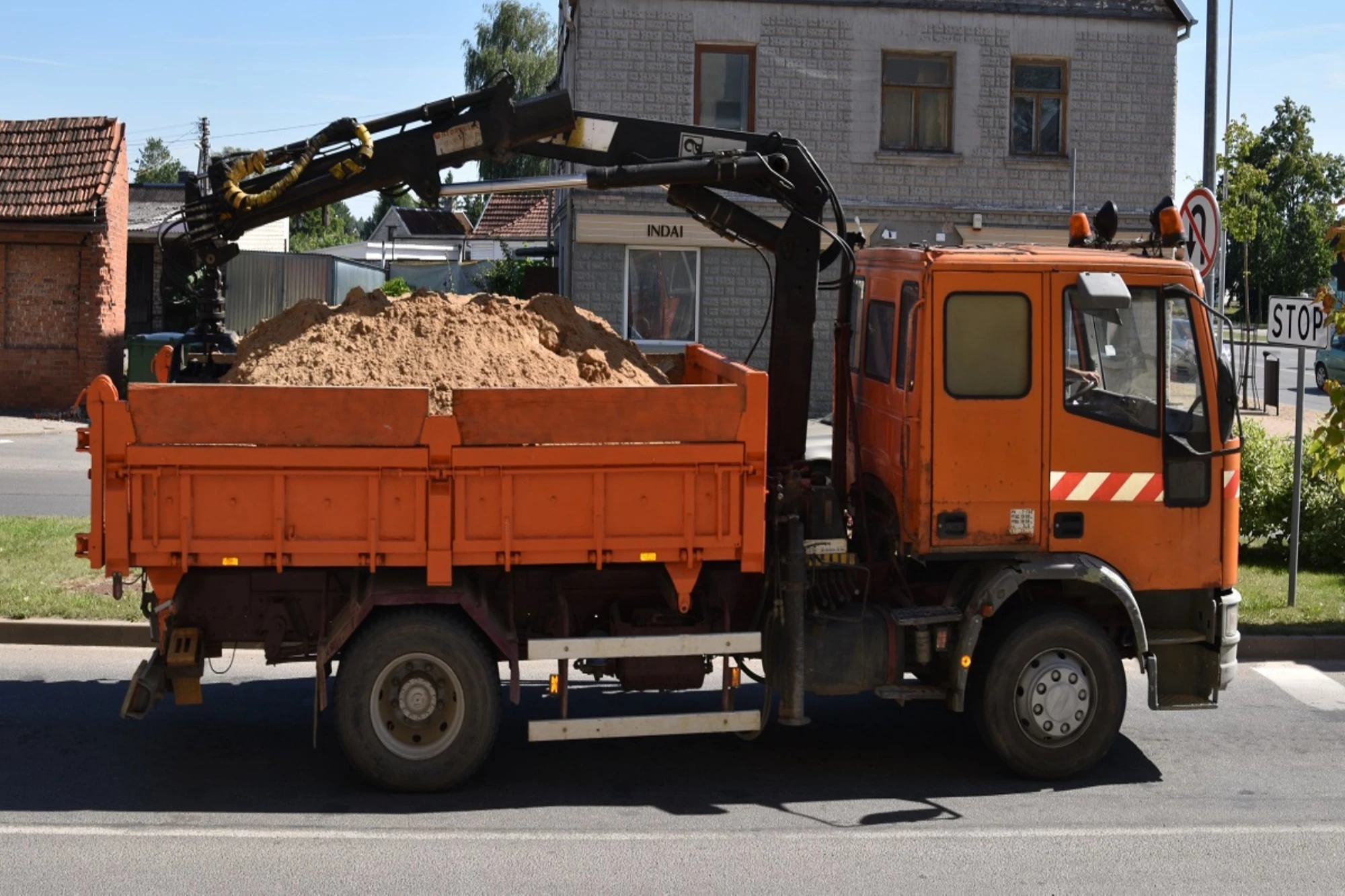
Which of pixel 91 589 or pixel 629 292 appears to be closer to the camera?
pixel 91 589

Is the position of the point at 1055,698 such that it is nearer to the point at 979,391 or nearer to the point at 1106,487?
the point at 1106,487

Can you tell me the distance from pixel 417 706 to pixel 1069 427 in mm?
3443

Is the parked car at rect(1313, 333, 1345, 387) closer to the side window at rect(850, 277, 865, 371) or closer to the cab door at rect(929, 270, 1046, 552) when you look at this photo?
the side window at rect(850, 277, 865, 371)

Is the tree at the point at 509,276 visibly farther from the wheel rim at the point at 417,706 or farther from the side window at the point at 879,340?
the wheel rim at the point at 417,706

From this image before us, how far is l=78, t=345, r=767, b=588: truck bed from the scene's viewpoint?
6.84 metres

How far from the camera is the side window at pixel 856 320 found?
849 centimetres

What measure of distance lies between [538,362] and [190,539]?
1.90 meters

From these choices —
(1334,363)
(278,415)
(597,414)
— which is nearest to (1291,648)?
(597,414)

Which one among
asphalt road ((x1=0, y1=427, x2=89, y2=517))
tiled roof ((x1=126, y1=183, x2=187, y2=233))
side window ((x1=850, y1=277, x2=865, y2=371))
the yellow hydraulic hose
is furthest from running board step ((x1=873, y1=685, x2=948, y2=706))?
tiled roof ((x1=126, y1=183, x2=187, y2=233))

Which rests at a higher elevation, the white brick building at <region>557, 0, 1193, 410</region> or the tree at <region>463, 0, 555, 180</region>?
the tree at <region>463, 0, 555, 180</region>

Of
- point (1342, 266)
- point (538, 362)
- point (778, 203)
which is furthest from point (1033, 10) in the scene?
point (538, 362)

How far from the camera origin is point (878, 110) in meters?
25.0

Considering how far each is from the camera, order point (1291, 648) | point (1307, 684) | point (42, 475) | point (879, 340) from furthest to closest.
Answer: point (42, 475)
point (1291, 648)
point (1307, 684)
point (879, 340)

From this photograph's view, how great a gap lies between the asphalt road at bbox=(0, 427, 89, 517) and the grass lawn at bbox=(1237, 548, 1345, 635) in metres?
9.34
